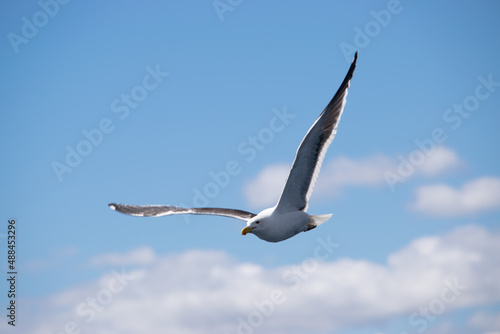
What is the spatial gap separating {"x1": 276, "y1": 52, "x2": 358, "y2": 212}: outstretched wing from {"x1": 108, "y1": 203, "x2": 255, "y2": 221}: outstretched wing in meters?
2.80

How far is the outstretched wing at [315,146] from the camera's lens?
1395 centimetres

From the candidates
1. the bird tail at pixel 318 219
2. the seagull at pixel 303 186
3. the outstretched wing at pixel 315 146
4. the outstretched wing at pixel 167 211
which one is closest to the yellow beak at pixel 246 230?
the seagull at pixel 303 186

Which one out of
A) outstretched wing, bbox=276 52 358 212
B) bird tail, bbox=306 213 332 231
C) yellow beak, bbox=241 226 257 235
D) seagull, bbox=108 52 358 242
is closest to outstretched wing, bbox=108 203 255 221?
yellow beak, bbox=241 226 257 235

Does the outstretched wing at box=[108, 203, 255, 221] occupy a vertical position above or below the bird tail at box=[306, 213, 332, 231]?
above

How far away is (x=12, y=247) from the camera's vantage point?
61.2 ft

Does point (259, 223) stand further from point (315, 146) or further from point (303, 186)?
point (315, 146)

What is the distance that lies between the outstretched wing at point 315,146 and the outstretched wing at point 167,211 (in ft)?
9.20

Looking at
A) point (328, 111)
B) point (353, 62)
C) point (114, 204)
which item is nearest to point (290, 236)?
point (328, 111)

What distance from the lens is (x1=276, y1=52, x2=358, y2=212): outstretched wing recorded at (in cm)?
1395

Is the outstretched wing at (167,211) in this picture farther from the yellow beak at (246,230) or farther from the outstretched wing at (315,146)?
the outstretched wing at (315,146)

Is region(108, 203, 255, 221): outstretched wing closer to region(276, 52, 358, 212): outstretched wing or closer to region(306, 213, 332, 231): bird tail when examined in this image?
region(306, 213, 332, 231): bird tail

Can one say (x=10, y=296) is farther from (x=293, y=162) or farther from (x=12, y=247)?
(x=293, y=162)

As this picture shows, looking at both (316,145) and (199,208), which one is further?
(199,208)

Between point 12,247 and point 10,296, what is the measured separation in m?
1.55
